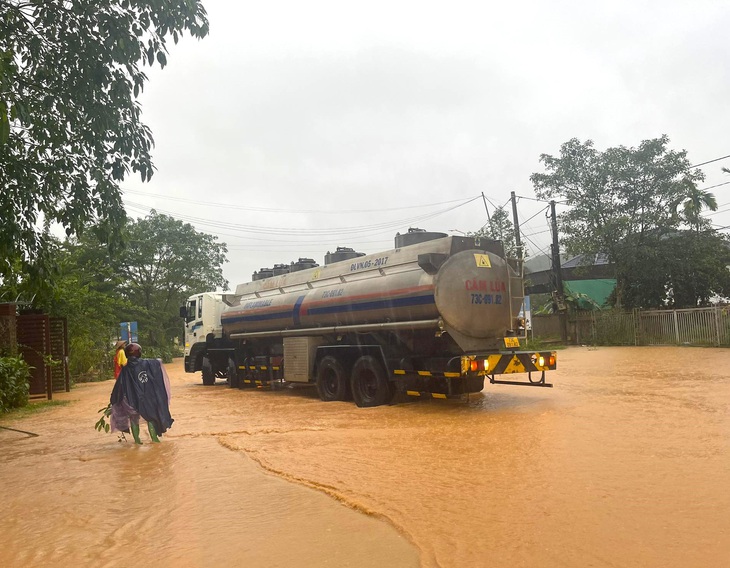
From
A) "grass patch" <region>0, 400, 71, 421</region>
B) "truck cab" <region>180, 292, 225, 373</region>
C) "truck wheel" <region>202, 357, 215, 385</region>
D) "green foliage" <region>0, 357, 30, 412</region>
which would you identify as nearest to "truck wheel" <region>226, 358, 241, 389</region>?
"truck cab" <region>180, 292, 225, 373</region>

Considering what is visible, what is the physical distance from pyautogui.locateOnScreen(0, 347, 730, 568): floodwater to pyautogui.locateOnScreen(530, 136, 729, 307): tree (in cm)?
1964

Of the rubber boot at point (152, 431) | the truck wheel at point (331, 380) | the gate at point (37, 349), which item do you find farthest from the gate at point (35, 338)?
the rubber boot at point (152, 431)

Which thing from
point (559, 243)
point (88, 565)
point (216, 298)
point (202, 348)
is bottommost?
point (88, 565)

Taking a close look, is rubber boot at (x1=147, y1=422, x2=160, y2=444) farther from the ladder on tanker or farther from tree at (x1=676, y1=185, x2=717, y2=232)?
tree at (x1=676, y1=185, x2=717, y2=232)

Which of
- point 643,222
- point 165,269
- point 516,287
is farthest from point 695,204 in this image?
point 165,269

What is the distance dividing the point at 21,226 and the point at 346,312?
6.53 meters

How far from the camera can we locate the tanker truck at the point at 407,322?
10930 mm

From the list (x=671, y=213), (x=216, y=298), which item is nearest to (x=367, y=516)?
(x=216, y=298)

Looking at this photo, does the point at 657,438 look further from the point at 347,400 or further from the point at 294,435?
the point at 347,400

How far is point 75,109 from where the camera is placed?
7148mm

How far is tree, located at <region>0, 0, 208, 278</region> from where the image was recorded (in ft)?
22.0

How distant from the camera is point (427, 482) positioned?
6.21m

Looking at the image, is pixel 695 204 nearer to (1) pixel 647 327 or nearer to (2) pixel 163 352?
(1) pixel 647 327

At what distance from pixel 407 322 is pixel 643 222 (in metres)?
22.4
